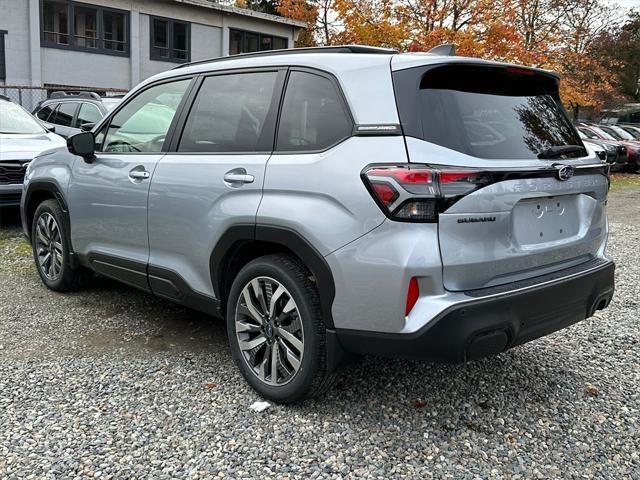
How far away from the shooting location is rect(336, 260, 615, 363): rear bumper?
2.62 metres

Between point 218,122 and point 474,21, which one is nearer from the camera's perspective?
point 218,122

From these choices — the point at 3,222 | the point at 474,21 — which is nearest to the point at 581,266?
the point at 3,222

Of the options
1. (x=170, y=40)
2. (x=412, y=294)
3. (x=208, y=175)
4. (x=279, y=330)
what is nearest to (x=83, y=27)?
(x=170, y=40)

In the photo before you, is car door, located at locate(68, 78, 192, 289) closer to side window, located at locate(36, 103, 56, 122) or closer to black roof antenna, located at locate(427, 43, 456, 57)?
black roof antenna, located at locate(427, 43, 456, 57)

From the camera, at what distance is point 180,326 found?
4.49 meters

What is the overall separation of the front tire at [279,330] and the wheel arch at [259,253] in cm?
8

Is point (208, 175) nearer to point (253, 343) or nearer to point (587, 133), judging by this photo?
point (253, 343)

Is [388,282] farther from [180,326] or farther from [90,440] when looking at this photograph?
[180,326]

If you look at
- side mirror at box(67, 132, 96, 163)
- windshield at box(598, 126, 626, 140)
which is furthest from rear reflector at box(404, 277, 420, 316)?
windshield at box(598, 126, 626, 140)

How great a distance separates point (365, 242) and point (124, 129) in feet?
8.08

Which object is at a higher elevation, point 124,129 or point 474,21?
point 474,21

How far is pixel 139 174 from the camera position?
Answer: 398 centimetres

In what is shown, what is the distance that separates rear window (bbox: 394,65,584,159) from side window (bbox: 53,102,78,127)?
9967 millimetres

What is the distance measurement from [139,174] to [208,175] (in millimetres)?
731
